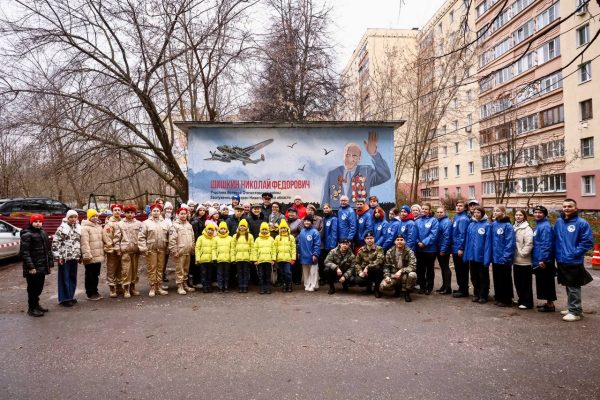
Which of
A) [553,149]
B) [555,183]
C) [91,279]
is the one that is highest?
[553,149]

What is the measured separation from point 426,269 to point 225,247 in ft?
14.2

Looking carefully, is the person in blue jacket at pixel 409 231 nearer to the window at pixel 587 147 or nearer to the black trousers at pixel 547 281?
the black trousers at pixel 547 281

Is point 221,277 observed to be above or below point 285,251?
below

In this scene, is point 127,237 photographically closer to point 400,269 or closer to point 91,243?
point 91,243

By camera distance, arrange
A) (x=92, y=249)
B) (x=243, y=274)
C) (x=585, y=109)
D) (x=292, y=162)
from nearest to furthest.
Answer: (x=92, y=249)
(x=243, y=274)
(x=292, y=162)
(x=585, y=109)

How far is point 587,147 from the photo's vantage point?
24.6 metres

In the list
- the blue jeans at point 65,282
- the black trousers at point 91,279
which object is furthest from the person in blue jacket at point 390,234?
the blue jeans at point 65,282

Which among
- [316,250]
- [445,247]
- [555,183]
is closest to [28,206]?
[316,250]

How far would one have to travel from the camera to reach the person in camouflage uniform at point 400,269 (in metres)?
Answer: 7.25

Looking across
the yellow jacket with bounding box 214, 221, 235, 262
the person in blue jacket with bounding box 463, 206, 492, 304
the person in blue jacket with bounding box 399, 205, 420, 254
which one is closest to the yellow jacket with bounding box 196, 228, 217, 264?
the yellow jacket with bounding box 214, 221, 235, 262

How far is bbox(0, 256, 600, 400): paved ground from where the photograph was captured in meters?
3.77

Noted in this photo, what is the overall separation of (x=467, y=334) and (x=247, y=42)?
427 inches

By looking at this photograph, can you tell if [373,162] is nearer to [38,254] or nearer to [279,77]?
[279,77]

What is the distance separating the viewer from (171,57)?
11695 millimetres
